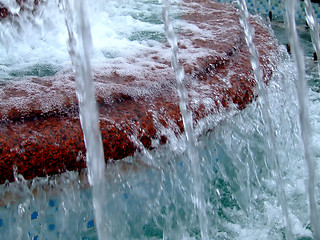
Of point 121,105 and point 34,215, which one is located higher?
point 121,105

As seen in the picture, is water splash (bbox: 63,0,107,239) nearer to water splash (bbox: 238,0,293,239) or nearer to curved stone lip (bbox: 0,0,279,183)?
curved stone lip (bbox: 0,0,279,183)

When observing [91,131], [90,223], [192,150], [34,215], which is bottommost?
[90,223]

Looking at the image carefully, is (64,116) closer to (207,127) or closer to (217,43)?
(207,127)

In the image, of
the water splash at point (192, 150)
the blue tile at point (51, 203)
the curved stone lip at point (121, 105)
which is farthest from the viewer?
the water splash at point (192, 150)

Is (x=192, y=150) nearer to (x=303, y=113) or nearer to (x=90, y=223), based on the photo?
(x=90, y=223)

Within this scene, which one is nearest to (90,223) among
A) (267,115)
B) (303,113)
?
(267,115)

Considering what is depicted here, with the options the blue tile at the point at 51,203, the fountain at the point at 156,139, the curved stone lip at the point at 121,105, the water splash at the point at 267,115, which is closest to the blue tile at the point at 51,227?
the fountain at the point at 156,139

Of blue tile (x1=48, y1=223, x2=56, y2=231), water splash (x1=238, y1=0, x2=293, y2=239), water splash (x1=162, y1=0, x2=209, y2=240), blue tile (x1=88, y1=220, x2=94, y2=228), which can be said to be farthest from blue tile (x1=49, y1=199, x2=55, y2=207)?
water splash (x1=238, y1=0, x2=293, y2=239)

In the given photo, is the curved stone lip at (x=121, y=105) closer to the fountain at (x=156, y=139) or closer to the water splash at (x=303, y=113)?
the fountain at (x=156, y=139)

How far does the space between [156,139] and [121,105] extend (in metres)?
0.25

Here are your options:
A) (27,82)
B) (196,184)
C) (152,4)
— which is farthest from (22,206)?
(152,4)

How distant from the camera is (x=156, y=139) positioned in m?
1.76

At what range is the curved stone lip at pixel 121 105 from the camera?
5.08 ft

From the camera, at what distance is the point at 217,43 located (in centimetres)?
256
